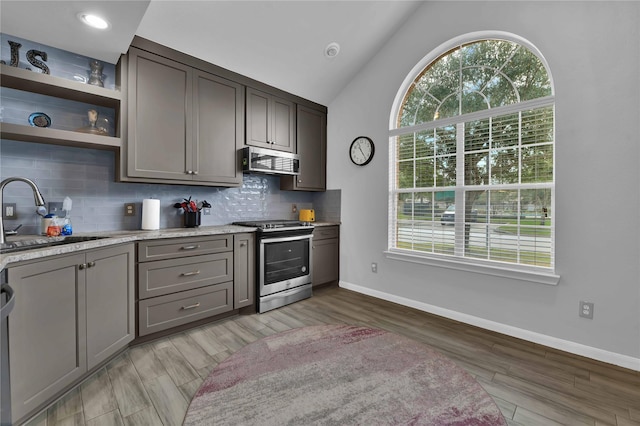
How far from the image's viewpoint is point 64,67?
2332 millimetres

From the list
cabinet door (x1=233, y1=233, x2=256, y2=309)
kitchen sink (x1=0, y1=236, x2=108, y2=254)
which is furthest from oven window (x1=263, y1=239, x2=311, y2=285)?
kitchen sink (x1=0, y1=236, x2=108, y2=254)

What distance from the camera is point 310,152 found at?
405 cm

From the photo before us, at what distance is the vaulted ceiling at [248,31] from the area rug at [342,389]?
2450mm

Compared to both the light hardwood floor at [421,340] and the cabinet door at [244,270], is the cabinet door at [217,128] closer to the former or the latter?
the cabinet door at [244,270]

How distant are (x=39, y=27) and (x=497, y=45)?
382 cm

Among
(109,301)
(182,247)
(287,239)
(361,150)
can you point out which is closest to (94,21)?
(182,247)

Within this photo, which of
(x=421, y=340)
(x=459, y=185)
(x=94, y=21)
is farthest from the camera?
(x=459, y=185)

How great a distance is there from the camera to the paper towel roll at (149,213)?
268 cm

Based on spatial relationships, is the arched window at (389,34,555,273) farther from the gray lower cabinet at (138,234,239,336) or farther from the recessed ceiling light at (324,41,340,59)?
the gray lower cabinet at (138,234,239,336)

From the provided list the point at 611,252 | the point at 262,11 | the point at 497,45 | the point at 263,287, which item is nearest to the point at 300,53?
the point at 262,11

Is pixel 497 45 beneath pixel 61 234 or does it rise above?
above

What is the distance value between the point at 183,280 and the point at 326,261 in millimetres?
1905

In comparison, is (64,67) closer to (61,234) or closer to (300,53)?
(61,234)

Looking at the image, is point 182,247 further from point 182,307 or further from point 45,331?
point 45,331
